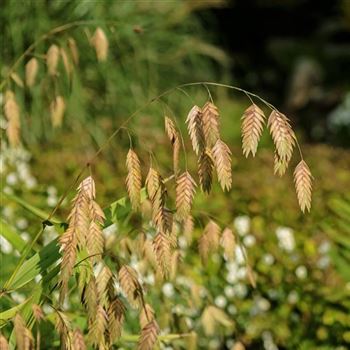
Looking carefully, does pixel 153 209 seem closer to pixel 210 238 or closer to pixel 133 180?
pixel 133 180

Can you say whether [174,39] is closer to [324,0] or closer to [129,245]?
[129,245]

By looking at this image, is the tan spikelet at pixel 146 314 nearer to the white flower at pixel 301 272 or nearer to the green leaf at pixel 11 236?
the green leaf at pixel 11 236

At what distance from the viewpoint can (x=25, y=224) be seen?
3.91 metres

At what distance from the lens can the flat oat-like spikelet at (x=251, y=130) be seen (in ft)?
5.67

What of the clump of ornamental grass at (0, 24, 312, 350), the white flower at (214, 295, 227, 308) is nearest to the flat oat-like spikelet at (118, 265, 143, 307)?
the clump of ornamental grass at (0, 24, 312, 350)

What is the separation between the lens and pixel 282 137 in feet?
5.69

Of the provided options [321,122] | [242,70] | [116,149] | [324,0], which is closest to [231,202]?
[116,149]

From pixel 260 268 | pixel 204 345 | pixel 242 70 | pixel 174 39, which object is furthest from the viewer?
pixel 242 70

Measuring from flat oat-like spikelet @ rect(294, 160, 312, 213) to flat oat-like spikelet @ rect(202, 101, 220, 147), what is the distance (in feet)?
0.56

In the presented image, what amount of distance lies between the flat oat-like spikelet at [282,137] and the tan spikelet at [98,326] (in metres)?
0.45

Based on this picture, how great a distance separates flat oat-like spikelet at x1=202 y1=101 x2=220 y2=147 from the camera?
1.76 meters

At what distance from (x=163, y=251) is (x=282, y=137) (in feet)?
1.04

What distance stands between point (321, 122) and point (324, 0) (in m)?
4.70

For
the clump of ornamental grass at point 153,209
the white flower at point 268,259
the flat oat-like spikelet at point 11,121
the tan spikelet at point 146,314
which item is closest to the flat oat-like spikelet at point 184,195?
the clump of ornamental grass at point 153,209
